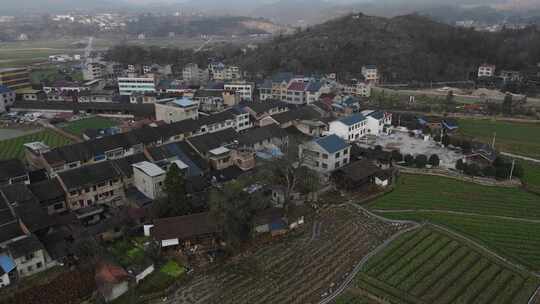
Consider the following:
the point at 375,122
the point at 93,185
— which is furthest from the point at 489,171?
the point at 93,185

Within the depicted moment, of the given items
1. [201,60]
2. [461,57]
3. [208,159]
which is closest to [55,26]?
[201,60]

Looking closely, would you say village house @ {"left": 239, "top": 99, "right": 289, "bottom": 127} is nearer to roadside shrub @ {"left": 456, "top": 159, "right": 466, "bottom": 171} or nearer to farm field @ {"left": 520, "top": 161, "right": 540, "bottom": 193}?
roadside shrub @ {"left": 456, "top": 159, "right": 466, "bottom": 171}

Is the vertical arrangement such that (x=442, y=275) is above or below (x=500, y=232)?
below

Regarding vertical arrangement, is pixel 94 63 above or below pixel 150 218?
above

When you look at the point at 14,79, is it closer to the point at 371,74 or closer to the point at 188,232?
the point at 188,232

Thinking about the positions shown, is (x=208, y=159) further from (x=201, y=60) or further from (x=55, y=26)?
(x=55, y=26)

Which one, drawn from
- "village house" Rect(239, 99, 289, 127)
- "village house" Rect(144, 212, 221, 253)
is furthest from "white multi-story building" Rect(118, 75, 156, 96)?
"village house" Rect(144, 212, 221, 253)

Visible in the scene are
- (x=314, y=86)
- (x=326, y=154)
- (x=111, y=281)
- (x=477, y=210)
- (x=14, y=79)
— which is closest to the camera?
(x=111, y=281)
